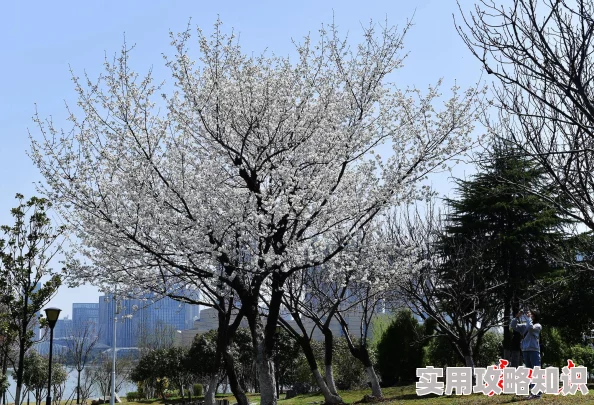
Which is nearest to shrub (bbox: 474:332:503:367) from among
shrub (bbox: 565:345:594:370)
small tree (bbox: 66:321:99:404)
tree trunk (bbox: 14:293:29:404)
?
shrub (bbox: 565:345:594:370)

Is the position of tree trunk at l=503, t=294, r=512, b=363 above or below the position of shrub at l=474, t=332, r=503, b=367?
above

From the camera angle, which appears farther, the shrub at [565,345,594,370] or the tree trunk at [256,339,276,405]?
the shrub at [565,345,594,370]

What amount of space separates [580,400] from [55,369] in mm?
21964

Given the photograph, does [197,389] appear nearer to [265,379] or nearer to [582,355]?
[582,355]

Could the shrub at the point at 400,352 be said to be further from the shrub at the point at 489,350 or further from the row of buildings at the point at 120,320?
the row of buildings at the point at 120,320

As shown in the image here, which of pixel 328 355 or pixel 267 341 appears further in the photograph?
pixel 328 355

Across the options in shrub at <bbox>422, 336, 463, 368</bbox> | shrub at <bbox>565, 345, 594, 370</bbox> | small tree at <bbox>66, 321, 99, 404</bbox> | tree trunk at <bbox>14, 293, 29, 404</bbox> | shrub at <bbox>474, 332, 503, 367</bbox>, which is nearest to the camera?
tree trunk at <bbox>14, 293, 29, 404</bbox>

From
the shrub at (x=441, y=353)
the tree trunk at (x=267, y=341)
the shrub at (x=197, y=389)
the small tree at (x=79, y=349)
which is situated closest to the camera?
the tree trunk at (x=267, y=341)

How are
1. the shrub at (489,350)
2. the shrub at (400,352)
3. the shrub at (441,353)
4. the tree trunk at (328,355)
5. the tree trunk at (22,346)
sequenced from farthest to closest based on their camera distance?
the shrub at (489,350) < the shrub at (441,353) < the shrub at (400,352) < the tree trunk at (328,355) < the tree trunk at (22,346)

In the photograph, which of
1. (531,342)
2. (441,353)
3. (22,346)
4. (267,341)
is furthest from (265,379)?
(441,353)

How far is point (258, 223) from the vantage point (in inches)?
389

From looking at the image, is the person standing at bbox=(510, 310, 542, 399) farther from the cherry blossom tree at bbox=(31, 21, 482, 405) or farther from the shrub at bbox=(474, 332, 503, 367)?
the shrub at bbox=(474, 332, 503, 367)

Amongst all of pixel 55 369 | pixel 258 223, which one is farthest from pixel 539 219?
pixel 55 369

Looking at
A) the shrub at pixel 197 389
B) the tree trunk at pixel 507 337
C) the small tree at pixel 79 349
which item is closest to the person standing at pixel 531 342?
the tree trunk at pixel 507 337
